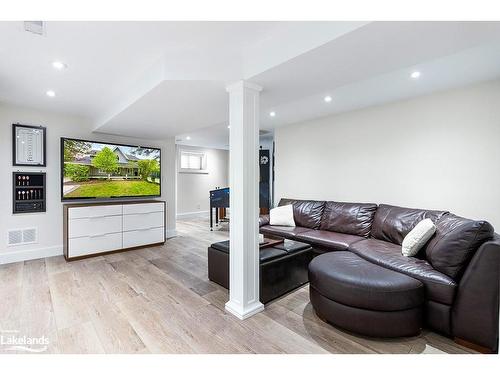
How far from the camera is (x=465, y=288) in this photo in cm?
165

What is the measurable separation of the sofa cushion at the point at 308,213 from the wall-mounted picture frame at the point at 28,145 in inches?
158

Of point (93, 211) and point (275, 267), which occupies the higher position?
point (93, 211)

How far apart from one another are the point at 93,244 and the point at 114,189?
0.98 metres

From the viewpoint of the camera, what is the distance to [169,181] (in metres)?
4.93

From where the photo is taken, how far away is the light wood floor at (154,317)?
1.66m

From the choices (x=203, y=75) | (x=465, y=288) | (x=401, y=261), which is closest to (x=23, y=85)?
(x=203, y=75)

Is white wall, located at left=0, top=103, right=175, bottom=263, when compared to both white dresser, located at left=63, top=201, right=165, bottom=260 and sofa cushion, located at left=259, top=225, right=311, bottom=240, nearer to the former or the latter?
white dresser, located at left=63, top=201, right=165, bottom=260

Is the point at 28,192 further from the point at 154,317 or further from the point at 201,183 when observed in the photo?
the point at 201,183

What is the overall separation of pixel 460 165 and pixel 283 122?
2.72m

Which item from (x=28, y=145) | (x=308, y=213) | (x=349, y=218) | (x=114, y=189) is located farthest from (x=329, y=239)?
(x=28, y=145)

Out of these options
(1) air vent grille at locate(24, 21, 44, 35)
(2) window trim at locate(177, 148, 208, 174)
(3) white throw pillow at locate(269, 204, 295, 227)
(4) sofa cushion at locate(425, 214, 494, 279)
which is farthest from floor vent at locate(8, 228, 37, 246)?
(4) sofa cushion at locate(425, 214, 494, 279)

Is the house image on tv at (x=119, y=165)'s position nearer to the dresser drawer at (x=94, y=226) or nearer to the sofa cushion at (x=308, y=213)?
the dresser drawer at (x=94, y=226)

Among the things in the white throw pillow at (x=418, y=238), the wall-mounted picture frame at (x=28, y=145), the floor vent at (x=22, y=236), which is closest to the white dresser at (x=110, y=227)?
the floor vent at (x=22, y=236)
